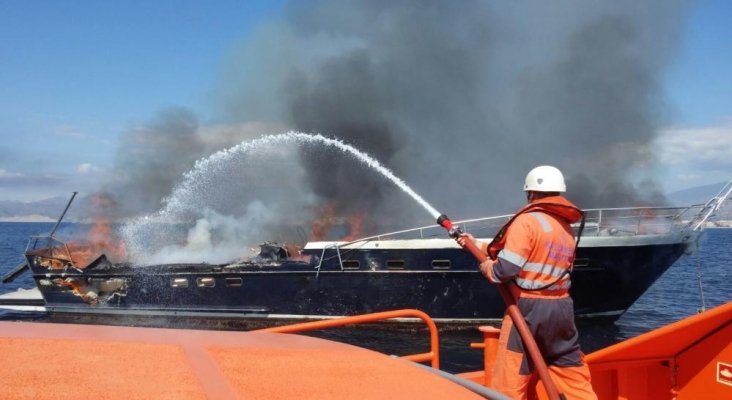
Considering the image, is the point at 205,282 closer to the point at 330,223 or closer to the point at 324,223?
the point at 324,223

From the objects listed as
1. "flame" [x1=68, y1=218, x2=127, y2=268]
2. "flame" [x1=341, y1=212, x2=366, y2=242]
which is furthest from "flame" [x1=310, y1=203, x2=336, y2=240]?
"flame" [x1=68, y1=218, x2=127, y2=268]

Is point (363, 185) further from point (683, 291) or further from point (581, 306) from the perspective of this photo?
point (581, 306)

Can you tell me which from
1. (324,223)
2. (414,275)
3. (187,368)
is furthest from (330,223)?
(187,368)

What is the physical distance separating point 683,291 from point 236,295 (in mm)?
21062

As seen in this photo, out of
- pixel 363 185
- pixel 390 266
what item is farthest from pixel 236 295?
pixel 363 185

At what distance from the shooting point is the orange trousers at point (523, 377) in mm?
4062

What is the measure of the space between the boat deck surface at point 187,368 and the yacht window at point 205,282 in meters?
14.5

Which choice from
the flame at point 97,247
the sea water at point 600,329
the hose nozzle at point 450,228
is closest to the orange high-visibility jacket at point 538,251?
the hose nozzle at point 450,228

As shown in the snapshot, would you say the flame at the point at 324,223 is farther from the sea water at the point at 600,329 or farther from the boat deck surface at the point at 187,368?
the boat deck surface at the point at 187,368

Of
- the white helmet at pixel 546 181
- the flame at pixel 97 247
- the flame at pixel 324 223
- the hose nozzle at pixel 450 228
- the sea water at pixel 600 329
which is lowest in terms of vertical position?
the sea water at pixel 600 329

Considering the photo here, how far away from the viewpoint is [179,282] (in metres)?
16.8

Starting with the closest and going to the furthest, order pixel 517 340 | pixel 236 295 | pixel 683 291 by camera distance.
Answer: pixel 517 340 → pixel 236 295 → pixel 683 291

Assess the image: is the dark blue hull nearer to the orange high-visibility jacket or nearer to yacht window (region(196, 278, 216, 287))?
yacht window (region(196, 278, 216, 287))

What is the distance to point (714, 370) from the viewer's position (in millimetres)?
4590
